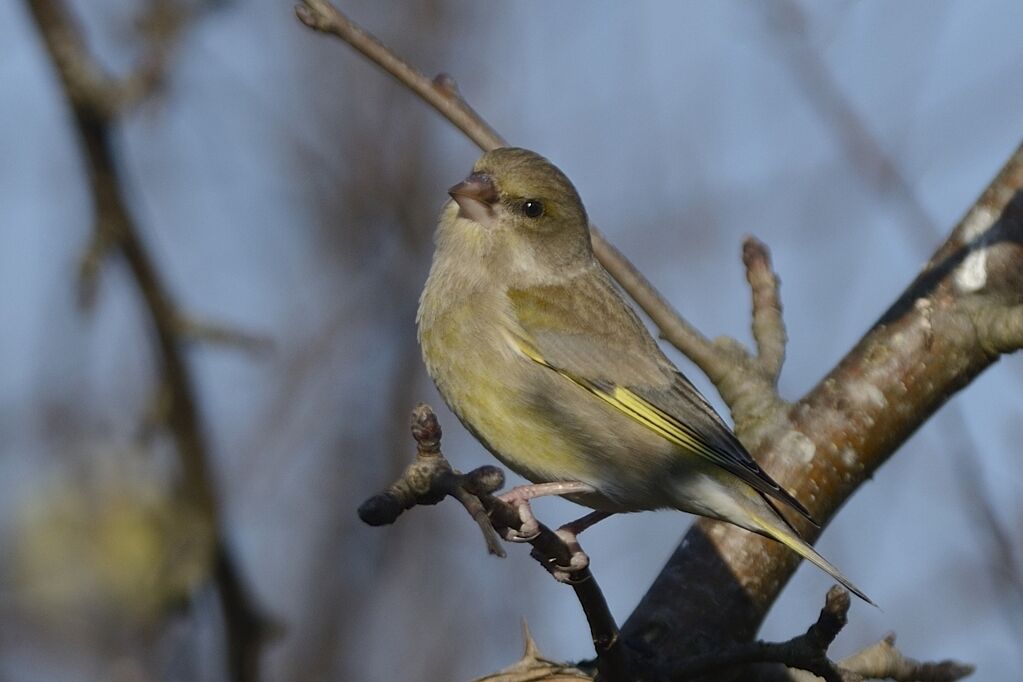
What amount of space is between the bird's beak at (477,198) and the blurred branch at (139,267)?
1.30m

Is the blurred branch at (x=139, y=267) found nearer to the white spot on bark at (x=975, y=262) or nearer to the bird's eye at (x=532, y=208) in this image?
the bird's eye at (x=532, y=208)

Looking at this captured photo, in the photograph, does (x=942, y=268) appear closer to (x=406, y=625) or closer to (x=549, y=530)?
(x=549, y=530)

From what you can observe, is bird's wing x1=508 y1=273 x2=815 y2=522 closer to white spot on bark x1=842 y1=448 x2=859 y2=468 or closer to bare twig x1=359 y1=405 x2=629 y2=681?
white spot on bark x1=842 y1=448 x2=859 y2=468

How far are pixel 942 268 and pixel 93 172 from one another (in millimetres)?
3105

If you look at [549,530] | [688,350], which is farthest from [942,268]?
[549,530]

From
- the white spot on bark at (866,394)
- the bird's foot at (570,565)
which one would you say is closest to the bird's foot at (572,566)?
the bird's foot at (570,565)

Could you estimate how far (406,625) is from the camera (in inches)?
321

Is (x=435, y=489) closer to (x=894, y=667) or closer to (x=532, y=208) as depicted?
(x=894, y=667)

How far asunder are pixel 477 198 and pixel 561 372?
2.50 feet

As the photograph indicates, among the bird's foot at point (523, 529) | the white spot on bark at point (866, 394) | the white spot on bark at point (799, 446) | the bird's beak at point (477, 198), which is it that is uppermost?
the bird's beak at point (477, 198)

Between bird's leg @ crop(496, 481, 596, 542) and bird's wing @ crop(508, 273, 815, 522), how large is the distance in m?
0.46

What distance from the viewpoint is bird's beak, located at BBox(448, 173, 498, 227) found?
500 cm

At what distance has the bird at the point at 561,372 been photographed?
14.4 ft

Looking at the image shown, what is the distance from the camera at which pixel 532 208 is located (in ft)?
17.1
